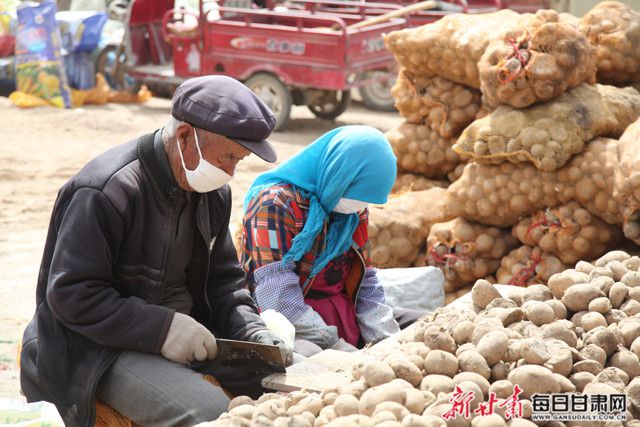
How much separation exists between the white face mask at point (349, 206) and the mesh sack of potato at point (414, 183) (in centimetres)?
151

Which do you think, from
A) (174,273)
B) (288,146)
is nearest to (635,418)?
(174,273)

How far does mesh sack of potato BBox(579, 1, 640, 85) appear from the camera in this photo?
4562mm

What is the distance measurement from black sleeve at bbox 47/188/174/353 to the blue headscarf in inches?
33.0

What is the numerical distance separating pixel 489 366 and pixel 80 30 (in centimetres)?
958

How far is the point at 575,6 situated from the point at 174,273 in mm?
4779

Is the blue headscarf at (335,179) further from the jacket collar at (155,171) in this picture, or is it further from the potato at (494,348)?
the potato at (494,348)

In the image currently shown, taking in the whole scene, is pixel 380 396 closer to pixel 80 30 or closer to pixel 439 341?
pixel 439 341

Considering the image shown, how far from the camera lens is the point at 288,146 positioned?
32.0 ft

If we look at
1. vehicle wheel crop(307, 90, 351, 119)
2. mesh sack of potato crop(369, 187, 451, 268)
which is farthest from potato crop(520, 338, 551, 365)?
vehicle wheel crop(307, 90, 351, 119)

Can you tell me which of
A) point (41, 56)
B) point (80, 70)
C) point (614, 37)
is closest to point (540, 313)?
point (614, 37)

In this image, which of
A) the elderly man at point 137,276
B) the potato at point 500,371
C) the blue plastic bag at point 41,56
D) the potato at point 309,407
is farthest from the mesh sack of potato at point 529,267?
the blue plastic bag at point 41,56

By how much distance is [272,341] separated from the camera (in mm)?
3105

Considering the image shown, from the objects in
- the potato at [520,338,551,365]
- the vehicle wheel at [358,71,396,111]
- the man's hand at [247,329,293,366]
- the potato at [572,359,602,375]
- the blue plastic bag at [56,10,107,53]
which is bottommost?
the vehicle wheel at [358,71,396,111]

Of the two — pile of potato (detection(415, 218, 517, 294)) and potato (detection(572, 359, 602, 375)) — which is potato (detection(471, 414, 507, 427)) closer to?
potato (detection(572, 359, 602, 375))
